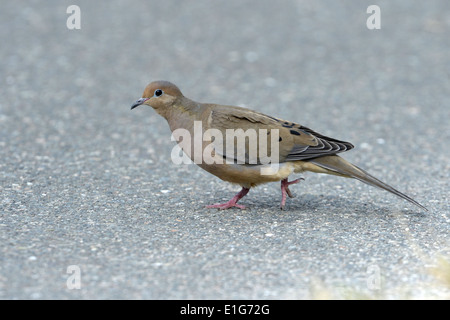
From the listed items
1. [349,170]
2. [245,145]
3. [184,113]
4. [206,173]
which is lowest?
[206,173]

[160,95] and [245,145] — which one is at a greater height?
[160,95]

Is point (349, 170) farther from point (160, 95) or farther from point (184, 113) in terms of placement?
point (160, 95)

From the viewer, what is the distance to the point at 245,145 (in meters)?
5.52

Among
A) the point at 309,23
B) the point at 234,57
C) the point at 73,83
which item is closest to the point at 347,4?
the point at 309,23

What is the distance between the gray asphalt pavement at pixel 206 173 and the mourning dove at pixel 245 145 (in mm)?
378

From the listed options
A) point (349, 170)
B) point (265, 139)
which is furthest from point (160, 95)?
point (349, 170)

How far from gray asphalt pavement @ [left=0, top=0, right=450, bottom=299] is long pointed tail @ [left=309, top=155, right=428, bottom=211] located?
29 centimetres

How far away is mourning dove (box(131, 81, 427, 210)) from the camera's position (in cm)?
550

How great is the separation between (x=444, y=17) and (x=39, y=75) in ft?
24.0

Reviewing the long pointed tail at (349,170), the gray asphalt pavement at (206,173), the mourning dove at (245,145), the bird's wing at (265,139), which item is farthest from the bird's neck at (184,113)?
the long pointed tail at (349,170)

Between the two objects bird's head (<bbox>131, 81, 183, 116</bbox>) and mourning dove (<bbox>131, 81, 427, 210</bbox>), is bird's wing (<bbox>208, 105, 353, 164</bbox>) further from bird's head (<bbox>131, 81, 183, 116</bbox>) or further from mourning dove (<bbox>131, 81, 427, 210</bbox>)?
bird's head (<bbox>131, 81, 183, 116</bbox>)

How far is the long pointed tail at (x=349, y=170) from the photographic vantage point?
5.48 m

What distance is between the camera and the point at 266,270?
4.45m

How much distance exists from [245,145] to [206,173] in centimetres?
152
